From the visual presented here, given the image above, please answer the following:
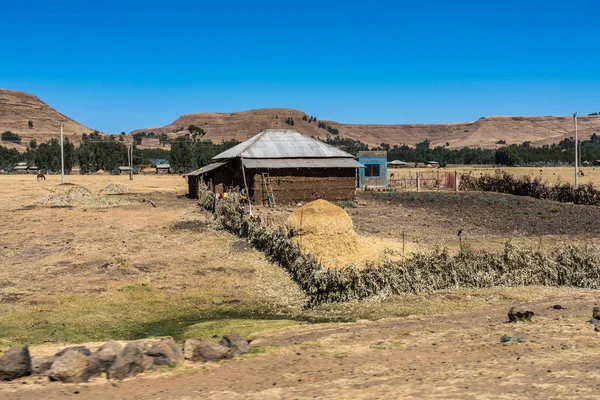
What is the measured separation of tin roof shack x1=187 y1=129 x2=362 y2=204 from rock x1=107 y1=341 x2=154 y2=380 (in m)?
22.4

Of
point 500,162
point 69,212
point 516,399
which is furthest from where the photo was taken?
point 500,162

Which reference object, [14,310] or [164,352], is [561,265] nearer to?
[164,352]

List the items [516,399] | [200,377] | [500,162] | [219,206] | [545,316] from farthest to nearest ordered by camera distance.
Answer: [500,162]
[219,206]
[545,316]
[200,377]
[516,399]

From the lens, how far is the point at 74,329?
34.2ft

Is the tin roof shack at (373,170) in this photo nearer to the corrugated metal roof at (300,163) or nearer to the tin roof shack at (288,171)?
the tin roof shack at (288,171)

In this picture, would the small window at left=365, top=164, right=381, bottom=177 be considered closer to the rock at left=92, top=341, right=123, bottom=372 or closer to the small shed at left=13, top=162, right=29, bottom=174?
the rock at left=92, top=341, right=123, bottom=372

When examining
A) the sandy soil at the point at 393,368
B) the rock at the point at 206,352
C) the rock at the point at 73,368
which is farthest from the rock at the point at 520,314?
the rock at the point at 73,368

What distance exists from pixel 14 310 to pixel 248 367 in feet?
21.6

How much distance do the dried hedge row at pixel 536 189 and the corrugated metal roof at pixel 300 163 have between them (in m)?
11.0

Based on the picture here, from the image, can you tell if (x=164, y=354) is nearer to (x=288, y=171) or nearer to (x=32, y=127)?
(x=288, y=171)

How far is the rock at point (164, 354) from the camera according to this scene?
7.59m

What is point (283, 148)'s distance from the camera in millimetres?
34344

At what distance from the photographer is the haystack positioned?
15461 millimetres

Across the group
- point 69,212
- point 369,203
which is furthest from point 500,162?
point 69,212
